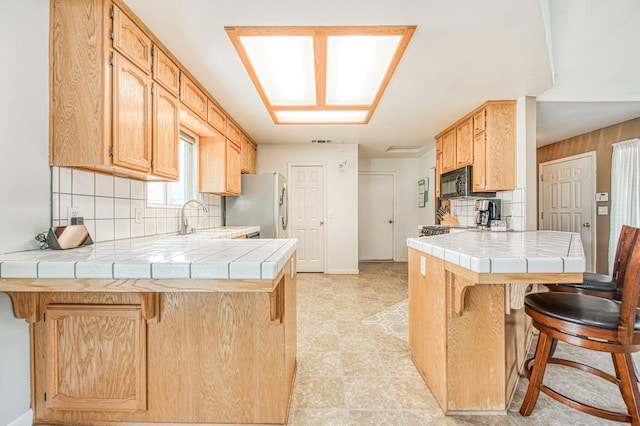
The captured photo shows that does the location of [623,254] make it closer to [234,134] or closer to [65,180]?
[65,180]

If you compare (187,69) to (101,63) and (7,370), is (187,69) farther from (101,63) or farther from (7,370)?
(7,370)

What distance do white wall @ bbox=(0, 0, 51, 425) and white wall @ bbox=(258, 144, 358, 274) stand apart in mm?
3449

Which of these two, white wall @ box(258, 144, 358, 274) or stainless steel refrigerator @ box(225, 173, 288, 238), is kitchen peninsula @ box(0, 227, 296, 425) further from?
white wall @ box(258, 144, 358, 274)

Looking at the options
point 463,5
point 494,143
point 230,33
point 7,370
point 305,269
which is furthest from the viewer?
point 305,269

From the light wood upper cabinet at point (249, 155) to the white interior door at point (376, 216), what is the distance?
2.31 m

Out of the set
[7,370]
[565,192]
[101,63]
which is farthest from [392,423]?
[565,192]

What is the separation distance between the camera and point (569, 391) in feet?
5.34

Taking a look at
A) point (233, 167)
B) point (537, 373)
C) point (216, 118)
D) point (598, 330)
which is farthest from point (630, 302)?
point (233, 167)

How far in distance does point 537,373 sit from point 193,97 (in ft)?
9.83

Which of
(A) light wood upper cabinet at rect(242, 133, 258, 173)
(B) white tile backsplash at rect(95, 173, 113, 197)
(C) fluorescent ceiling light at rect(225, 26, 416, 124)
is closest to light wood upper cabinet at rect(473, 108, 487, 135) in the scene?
(C) fluorescent ceiling light at rect(225, 26, 416, 124)

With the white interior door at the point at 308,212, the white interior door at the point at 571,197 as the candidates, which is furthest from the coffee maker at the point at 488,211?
the white interior door at the point at 308,212

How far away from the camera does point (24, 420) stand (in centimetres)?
128

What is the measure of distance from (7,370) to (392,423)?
5.82ft

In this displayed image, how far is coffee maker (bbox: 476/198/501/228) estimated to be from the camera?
10.4 feet
